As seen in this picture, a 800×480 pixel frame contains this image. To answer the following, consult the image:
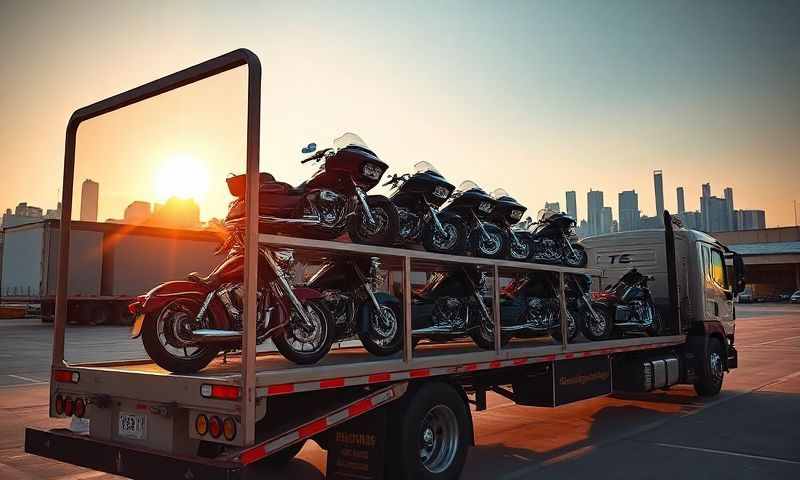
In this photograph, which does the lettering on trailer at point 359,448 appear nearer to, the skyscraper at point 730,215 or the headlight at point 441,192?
the headlight at point 441,192

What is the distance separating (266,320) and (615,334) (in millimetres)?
6100

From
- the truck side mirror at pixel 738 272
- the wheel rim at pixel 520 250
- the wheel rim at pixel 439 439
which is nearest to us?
the wheel rim at pixel 439 439

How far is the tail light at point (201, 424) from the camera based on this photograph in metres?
3.94

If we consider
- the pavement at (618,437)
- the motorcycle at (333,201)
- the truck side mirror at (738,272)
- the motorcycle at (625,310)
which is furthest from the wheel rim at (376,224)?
the truck side mirror at (738,272)

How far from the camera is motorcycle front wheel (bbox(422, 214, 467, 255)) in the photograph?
703 cm

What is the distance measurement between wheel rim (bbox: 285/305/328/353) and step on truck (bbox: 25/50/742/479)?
0.19 m

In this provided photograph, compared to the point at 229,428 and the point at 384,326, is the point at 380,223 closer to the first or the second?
the point at 384,326

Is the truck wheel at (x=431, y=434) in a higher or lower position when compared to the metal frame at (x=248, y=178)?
lower

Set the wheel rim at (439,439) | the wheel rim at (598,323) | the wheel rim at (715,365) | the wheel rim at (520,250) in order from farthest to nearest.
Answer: the wheel rim at (715,365)
the wheel rim at (598,323)
the wheel rim at (520,250)
the wheel rim at (439,439)

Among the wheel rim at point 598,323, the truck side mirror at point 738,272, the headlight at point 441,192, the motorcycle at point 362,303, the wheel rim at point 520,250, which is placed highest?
the headlight at point 441,192

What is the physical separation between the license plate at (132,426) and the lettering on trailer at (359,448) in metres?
1.35

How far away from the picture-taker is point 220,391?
3.83 m

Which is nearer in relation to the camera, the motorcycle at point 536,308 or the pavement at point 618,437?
the pavement at point 618,437

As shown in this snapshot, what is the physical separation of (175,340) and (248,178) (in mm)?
1700
